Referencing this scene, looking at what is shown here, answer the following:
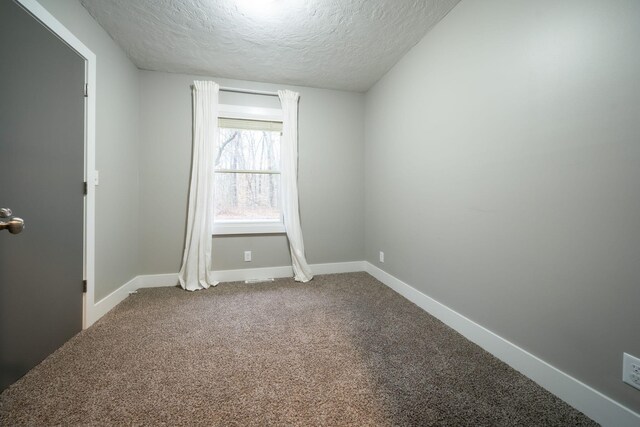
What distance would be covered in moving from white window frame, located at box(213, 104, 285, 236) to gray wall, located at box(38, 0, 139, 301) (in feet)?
2.81

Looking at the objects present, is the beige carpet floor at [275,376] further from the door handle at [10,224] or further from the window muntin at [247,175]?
the window muntin at [247,175]

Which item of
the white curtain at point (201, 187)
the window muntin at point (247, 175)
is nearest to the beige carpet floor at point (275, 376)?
the white curtain at point (201, 187)

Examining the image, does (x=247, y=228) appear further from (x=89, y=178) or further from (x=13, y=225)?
(x=13, y=225)

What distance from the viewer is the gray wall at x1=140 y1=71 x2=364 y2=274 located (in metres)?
2.81

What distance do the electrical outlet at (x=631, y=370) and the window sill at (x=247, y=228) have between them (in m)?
2.78

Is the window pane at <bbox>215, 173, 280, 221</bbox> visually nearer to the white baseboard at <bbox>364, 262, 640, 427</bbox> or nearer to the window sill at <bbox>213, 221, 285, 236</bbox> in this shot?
the window sill at <bbox>213, 221, 285, 236</bbox>

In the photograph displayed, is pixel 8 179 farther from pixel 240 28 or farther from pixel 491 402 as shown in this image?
pixel 491 402

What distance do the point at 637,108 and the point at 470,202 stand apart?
2.91 ft

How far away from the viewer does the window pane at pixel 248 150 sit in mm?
3027

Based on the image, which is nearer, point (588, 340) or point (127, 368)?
point (588, 340)

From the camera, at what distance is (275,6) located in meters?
1.86

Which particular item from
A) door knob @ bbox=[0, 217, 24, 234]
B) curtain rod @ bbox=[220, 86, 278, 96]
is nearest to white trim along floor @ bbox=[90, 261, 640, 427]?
door knob @ bbox=[0, 217, 24, 234]

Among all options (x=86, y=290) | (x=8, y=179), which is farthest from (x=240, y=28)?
(x=86, y=290)

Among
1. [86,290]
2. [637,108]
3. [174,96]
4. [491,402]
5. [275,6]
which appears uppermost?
[275,6]
